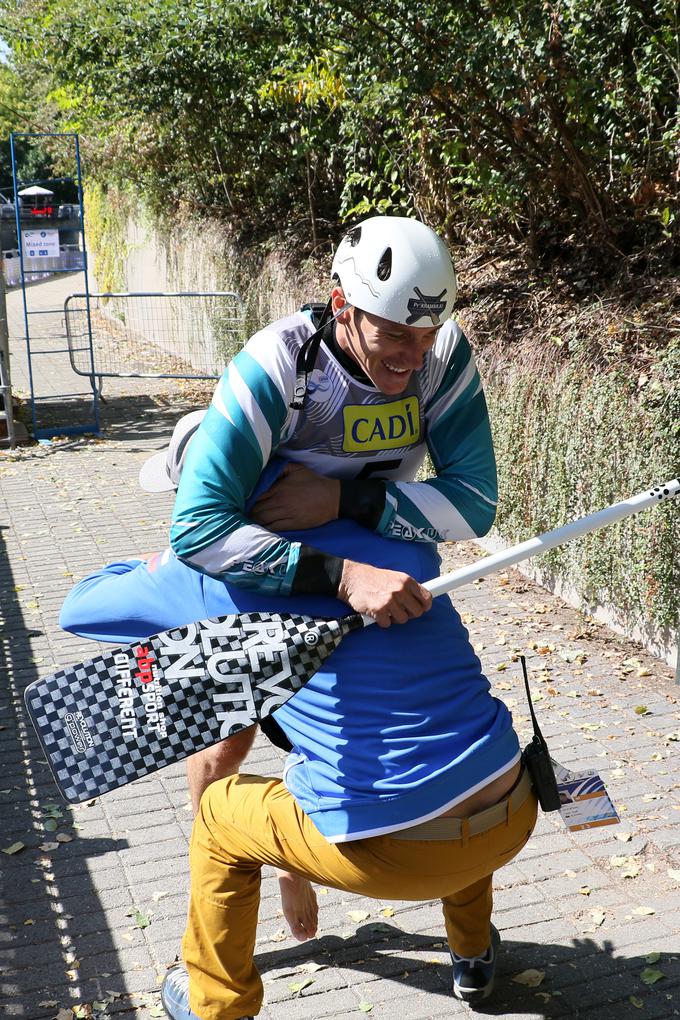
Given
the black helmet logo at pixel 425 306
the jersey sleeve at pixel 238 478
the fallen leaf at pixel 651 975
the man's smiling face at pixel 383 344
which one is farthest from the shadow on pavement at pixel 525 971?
the black helmet logo at pixel 425 306

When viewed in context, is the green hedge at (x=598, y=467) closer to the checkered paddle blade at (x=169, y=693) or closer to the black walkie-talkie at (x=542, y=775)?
the black walkie-talkie at (x=542, y=775)

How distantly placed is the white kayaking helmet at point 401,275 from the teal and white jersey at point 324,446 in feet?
0.69

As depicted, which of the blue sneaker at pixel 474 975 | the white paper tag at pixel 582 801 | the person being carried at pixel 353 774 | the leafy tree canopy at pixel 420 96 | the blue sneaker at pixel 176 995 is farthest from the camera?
the leafy tree canopy at pixel 420 96

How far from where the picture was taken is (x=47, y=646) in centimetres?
630

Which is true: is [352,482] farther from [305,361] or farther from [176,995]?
[176,995]

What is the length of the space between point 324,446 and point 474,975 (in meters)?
1.65

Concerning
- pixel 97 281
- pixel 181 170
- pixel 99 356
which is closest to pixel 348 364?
pixel 181 170

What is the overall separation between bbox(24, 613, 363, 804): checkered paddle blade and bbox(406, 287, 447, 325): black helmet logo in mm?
728

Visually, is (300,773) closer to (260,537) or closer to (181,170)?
(260,537)

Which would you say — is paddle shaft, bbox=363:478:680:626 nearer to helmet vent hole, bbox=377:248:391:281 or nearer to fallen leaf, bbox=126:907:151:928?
helmet vent hole, bbox=377:248:391:281

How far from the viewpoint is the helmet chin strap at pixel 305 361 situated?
2641 millimetres

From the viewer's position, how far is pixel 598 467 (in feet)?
19.7

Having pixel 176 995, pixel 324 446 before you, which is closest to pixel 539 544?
pixel 324 446

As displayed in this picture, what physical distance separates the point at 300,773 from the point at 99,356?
1617 cm
